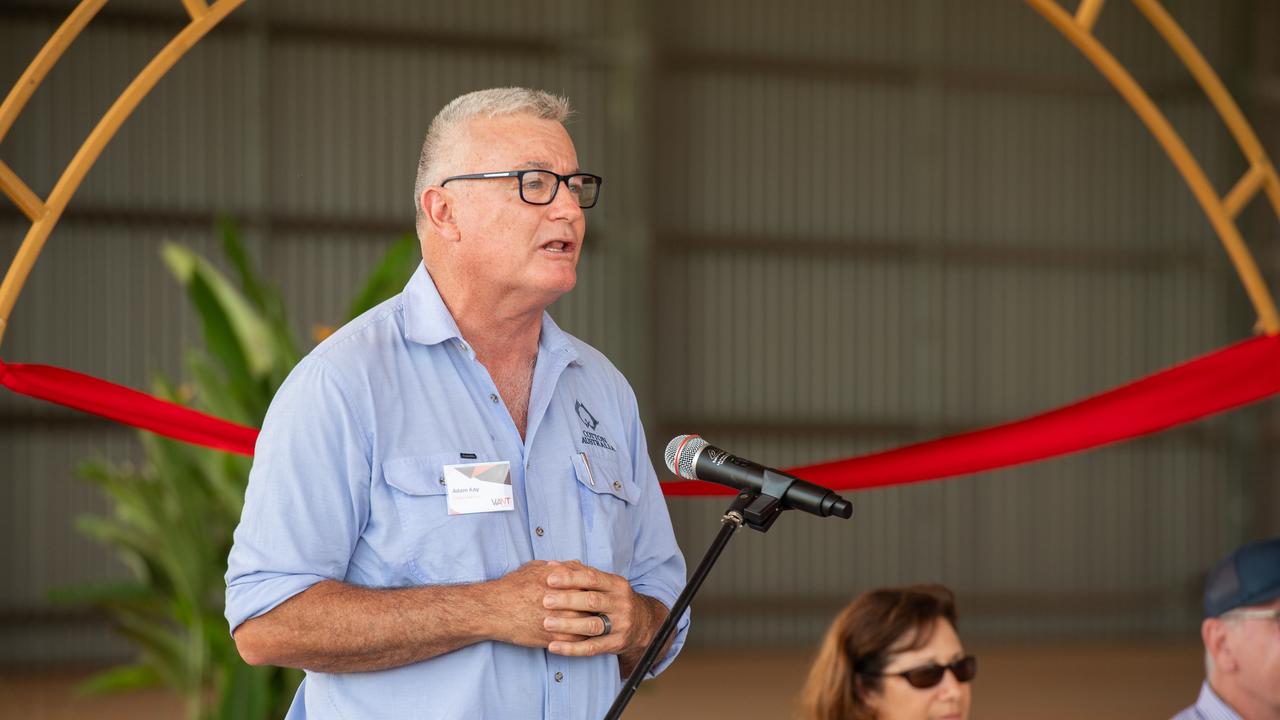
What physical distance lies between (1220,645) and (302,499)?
1638 millimetres

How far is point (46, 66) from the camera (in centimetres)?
214

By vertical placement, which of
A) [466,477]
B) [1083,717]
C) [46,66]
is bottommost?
[1083,717]

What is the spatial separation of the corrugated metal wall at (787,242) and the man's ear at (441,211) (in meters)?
7.08

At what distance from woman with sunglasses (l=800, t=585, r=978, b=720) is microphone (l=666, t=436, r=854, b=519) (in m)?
0.93

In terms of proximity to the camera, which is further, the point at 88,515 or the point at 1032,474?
the point at 1032,474

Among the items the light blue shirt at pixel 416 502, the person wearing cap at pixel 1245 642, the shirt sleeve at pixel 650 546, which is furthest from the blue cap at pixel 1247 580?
the light blue shirt at pixel 416 502

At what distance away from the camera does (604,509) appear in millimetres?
1787

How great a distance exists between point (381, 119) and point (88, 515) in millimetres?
3176

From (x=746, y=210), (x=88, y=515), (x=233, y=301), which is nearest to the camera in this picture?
(x=233, y=301)

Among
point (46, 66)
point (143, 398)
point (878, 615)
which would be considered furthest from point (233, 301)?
point (878, 615)

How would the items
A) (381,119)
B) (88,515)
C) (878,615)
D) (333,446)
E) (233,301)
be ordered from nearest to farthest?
(333,446), (878,615), (233,301), (88,515), (381,119)

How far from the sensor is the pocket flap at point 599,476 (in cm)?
176

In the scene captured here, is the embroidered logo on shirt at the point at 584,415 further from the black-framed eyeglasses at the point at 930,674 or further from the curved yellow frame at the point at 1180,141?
the curved yellow frame at the point at 1180,141

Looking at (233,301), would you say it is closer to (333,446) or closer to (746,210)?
(333,446)
